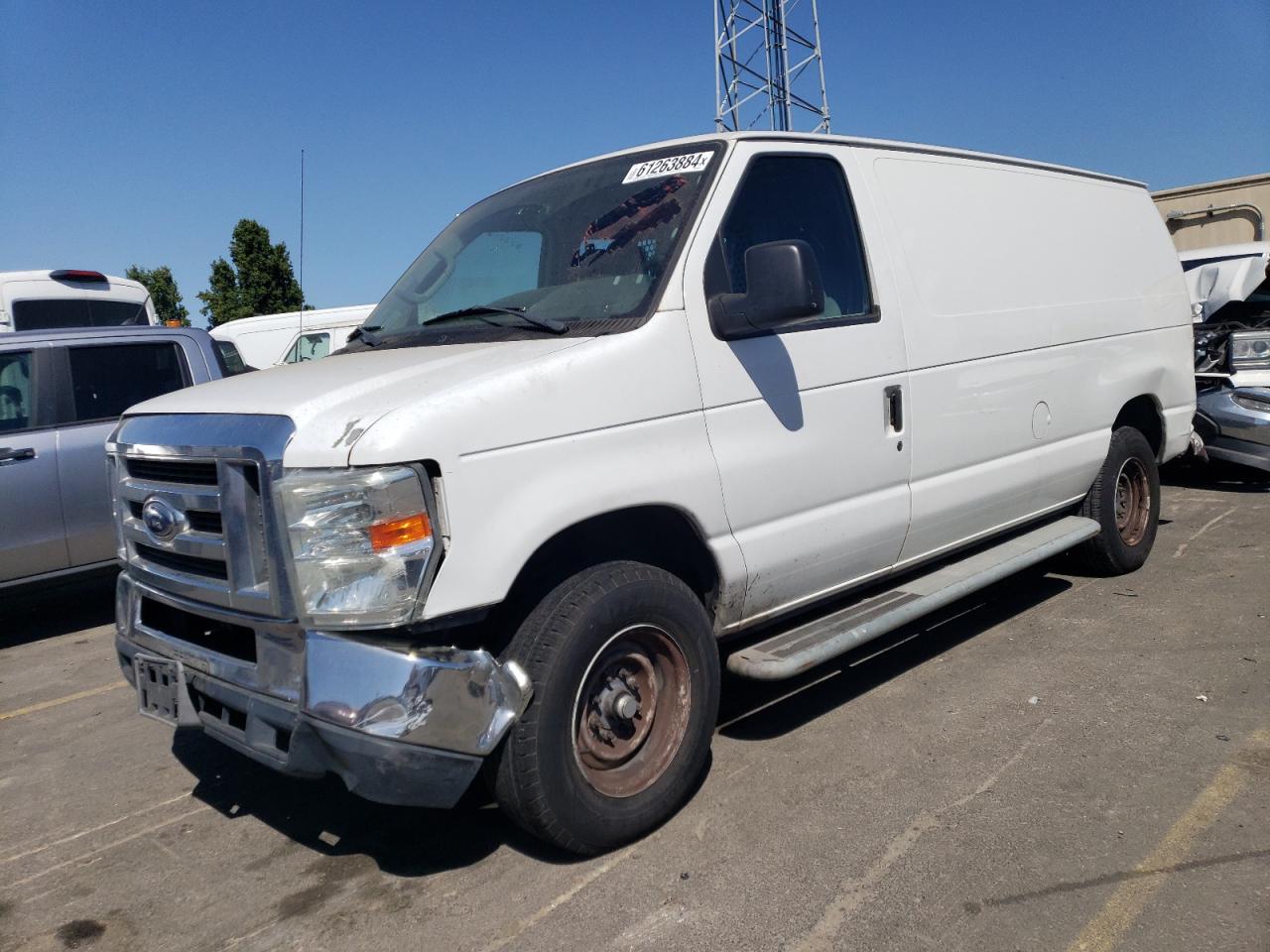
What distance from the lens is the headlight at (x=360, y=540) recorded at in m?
2.59

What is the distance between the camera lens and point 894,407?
3996 millimetres

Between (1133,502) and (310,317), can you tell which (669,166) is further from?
(310,317)

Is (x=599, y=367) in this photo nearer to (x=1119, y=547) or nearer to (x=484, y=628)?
(x=484, y=628)

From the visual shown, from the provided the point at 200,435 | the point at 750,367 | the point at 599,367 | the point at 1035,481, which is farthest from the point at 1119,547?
the point at 200,435

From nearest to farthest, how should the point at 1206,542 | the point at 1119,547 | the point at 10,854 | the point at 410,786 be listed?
the point at 410,786, the point at 10,854, the point at 1119,547, the point at 1206,542

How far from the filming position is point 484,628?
10.0 feet

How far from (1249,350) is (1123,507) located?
12.9ft

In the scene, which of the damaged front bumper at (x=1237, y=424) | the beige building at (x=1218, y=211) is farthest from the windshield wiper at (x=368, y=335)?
the beige building at (x=1218, y=211)

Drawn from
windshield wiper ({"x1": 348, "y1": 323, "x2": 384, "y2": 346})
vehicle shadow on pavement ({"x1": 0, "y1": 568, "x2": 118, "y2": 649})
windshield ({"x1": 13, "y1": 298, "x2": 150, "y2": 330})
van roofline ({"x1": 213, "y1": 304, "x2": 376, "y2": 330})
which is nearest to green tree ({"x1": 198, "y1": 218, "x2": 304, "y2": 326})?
van roofline ({"x1": 213, "y1": 304, "x2": 376, "y2": 330})

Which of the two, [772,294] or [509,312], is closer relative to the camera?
[772,294]

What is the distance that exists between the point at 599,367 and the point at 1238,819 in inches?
97.4

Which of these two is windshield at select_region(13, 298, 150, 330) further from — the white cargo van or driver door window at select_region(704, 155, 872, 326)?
driver door window at select_region(704, 155, 872, 326)

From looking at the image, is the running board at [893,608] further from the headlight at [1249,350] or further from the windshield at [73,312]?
the windshield at [73,312]

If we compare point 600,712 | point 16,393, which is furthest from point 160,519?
point 16,393
